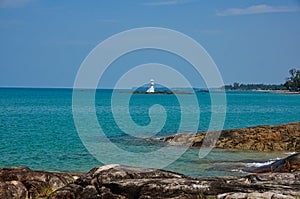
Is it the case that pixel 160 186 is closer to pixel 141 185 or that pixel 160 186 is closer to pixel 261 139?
pixel 141 185

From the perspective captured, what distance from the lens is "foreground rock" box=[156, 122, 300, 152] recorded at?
35062mm

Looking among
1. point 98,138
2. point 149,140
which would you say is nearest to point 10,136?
point 98,138

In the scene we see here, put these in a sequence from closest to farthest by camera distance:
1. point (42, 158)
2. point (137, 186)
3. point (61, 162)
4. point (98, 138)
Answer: point (137, 186) < point (61, 162) < point (42, 158) < point (98, 138)

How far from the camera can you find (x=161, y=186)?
1146cm

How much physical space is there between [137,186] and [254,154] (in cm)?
2242

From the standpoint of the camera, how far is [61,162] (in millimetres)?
31547

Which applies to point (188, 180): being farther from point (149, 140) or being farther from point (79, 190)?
point (149, 140)

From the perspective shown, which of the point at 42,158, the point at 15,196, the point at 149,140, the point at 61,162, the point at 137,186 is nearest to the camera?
the point at 137,186

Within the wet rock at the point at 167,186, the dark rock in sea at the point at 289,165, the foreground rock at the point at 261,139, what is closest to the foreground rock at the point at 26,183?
the wet rock at the point at 167,186

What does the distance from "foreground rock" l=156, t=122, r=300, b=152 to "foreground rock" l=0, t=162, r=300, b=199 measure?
75.0ft

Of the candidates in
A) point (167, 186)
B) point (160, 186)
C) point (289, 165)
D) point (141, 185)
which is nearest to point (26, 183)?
point (141, 185)

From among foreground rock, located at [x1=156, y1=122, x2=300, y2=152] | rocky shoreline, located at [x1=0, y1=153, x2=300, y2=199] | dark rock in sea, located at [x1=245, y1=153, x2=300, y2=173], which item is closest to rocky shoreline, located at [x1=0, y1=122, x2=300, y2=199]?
rocky shoreline, located at [x1=0, y1=153, x2=300, y2=199]

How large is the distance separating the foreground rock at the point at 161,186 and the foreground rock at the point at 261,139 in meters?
22.9

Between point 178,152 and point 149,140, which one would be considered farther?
point 149,140
